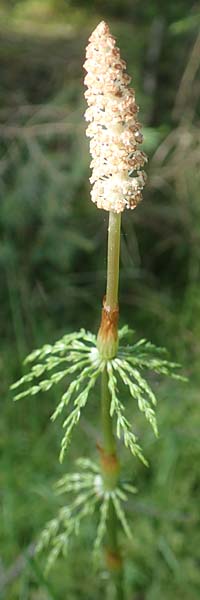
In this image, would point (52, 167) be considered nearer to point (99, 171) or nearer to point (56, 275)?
point (56, 275)

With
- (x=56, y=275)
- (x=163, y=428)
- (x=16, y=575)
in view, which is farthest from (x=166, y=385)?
(x=16, y=575)

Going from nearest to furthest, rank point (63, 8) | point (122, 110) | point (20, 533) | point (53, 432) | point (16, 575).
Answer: point (122, 110) → point (16, 575) → point (20, 533) → point (53, 432) → point (63, 8)

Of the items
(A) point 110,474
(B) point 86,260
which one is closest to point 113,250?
(A) point 110,474

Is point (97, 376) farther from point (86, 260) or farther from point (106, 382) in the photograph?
point (86, 260)

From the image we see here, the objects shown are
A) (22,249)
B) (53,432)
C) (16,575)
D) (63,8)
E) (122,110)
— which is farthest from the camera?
(63,8)

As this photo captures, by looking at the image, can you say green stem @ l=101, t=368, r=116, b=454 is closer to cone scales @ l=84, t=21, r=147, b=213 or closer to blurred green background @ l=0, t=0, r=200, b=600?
cone scales @ l=84, t=21, r=147, b=213

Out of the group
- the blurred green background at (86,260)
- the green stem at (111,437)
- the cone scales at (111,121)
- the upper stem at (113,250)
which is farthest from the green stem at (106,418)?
the blurred green background at (86,260)

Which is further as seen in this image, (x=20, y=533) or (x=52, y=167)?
(x=52, y=167)

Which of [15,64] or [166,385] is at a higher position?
[15,64]

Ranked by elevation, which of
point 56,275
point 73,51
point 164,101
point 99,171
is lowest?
point 99,171
